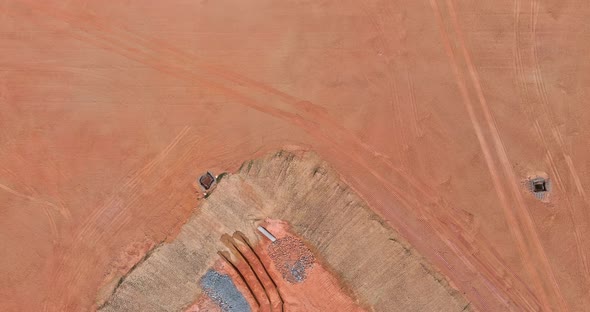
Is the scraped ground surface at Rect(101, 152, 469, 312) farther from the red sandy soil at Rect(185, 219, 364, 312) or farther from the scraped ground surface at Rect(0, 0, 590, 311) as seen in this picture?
the scraped ground surface at Rect(0, 0, 590, 311)

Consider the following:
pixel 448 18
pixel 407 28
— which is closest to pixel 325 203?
pixel 407 28

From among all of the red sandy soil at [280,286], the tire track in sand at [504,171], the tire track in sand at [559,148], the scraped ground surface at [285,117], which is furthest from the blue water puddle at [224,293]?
the tire track in sand at [559,148]

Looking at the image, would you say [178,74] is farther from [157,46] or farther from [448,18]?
[448,18]

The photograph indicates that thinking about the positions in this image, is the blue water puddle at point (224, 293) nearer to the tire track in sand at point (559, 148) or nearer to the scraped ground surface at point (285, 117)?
the scraped ground surface at point (285, 117)

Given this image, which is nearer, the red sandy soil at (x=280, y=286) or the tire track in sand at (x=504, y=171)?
the tire track in sand at (x=504, y=171)

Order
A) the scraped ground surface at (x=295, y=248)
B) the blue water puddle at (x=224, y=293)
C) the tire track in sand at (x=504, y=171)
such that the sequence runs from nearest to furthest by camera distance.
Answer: the tire track in sand at (x=504, y=171) < the scraped ground surface at (x=295, y=248) < the blue water puddle at (x=224, y=293)

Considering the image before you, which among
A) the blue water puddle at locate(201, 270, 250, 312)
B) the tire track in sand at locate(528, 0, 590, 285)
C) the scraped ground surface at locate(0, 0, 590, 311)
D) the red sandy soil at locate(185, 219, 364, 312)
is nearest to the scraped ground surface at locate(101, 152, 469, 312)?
the red sandy soil at locate(185, 219, 364, 312)
